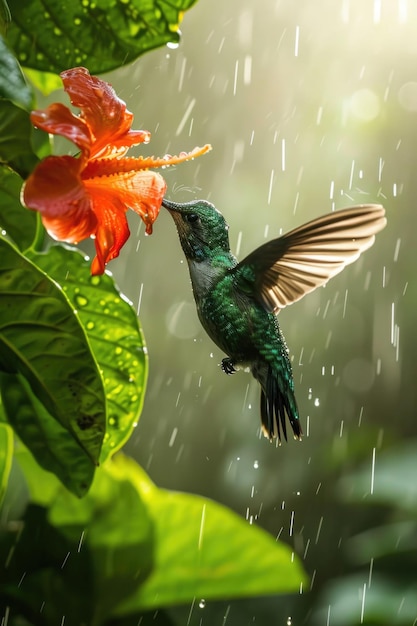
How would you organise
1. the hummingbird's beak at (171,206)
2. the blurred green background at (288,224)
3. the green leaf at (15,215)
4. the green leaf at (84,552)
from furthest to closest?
the blurred green background at (288,224), the green leaf at (84,552), the hummingbird's beak at (171,206), the green leaf at (15,215)

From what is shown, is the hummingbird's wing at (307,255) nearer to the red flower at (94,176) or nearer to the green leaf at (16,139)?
the red flower at (94,176)

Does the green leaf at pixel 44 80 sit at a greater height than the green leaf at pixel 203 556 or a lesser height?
greater

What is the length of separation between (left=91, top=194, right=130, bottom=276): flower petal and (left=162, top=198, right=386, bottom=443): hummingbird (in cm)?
15

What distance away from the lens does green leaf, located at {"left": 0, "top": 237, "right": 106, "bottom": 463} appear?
87 cm

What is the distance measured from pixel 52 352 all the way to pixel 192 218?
0.96 feet

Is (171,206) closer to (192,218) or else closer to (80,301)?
(192,218)

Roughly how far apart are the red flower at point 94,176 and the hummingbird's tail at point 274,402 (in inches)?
17.3

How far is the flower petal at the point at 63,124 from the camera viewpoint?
0.78m

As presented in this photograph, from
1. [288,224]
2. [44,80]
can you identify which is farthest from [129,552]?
[288,224]

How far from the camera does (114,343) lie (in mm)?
1140

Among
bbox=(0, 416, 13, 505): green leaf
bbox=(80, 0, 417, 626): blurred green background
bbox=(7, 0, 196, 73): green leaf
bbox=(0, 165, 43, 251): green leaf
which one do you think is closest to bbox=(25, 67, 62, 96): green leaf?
bbox=(7, 0, 196, 73): green leaf

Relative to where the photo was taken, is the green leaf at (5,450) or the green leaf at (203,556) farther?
the green leaf at (203,556)

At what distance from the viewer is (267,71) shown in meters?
4.06

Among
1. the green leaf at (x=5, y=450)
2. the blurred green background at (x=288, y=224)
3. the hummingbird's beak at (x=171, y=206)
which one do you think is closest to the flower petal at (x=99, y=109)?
the hummingbird's beak at (x=171, y=206)
